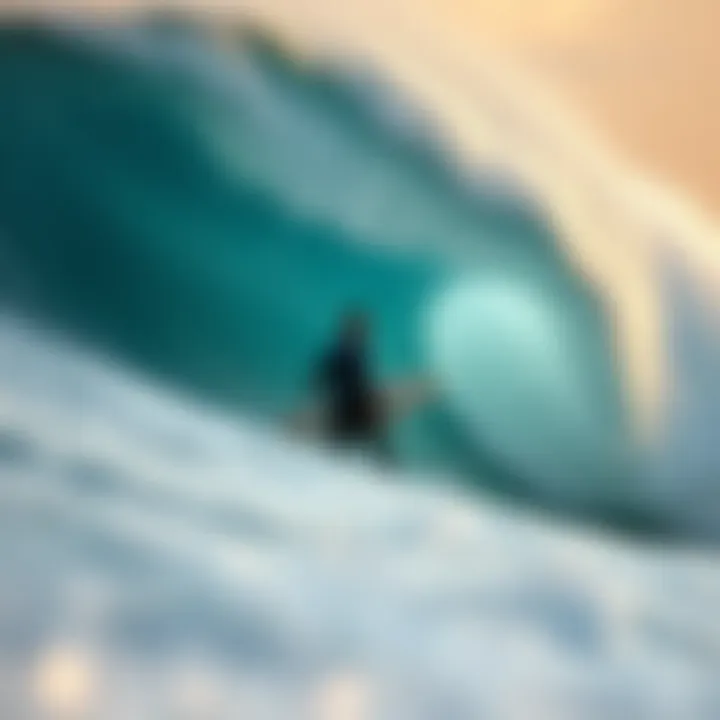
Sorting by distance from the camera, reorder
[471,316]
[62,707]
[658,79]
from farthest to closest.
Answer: [658,79], [471,316], [62,707]

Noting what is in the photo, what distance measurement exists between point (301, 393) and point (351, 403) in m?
0.02

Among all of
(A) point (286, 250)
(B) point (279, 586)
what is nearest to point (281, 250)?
(A) point (286, 250)

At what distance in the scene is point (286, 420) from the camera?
50cm

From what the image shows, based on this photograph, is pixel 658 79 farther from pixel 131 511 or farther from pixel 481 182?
pixel 131 511

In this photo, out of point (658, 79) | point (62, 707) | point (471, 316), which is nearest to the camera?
point (62, 707)

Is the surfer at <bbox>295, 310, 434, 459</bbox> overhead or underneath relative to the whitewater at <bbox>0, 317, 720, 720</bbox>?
overhead

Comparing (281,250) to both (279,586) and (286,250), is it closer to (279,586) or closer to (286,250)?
(286,250)

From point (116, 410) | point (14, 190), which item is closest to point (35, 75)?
point (14, 190)

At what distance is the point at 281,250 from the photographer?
20.3 inches

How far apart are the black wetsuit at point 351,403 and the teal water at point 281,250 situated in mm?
11

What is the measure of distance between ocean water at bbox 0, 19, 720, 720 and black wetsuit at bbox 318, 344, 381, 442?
1 centimetres

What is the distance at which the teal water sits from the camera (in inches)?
19.7

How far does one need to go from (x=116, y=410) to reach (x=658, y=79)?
356mm

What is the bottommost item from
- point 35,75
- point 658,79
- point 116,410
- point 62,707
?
point 62,707
